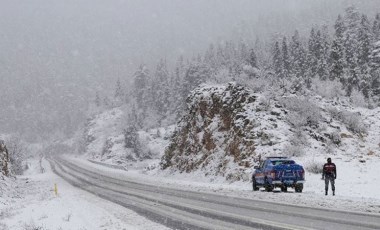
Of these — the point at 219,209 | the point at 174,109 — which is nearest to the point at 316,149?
the point at 219,209

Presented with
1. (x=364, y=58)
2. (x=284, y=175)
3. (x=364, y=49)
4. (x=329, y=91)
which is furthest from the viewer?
(x=364, y=49)

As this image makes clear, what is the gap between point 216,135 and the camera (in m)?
37.6

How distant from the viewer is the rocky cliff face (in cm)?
3284

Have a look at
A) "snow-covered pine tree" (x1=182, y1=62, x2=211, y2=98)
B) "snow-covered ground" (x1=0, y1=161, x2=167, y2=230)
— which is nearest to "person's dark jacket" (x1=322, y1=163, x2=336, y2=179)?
"snow-covered ground" (x1=0, y1=161, x2=167, y2=230)

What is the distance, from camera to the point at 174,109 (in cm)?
11181

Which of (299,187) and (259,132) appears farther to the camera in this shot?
(259,132)

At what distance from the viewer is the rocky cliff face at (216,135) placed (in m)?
32.8

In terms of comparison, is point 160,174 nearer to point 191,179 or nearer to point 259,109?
point 191,179

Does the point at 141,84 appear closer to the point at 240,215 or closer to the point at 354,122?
the point at 354,122

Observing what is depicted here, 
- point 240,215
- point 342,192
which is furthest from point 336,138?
point 240,215

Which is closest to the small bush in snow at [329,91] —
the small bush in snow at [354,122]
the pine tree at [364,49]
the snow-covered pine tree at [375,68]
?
the small bush in snow at [354,122]

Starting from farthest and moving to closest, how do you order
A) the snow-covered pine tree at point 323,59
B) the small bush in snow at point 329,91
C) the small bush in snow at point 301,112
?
1. the snow-covered pine tree at point 323,59
2. the small bush in snow at point 329,91
3. the small bush in snow at point 301,112

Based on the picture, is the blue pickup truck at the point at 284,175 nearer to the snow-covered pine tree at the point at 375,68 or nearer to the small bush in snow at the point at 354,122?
the small bush in snow at the point at 354,122

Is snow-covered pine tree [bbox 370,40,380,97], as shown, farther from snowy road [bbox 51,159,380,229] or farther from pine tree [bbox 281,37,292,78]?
snowy road [bbox 51,159,380,229]
